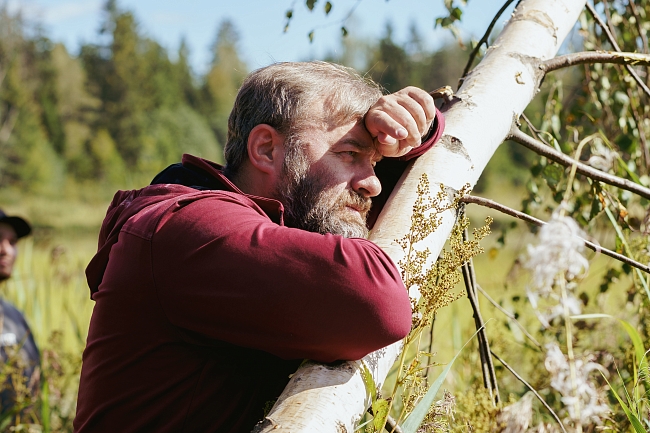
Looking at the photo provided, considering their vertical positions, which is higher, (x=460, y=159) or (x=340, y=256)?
(x=460, y=159)

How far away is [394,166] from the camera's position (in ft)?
6.32

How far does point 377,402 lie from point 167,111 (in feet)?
217

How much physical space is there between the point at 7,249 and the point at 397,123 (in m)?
5.33

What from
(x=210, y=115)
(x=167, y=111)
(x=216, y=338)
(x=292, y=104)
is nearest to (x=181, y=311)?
(x=216, y=338)

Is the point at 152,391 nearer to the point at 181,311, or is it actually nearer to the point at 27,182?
Answer: the point at 181,311

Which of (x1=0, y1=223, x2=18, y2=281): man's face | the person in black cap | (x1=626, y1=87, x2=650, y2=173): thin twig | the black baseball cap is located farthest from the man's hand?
the black baseball cap

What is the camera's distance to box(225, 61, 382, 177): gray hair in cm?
176

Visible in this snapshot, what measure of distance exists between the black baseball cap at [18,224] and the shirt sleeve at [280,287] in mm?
5425

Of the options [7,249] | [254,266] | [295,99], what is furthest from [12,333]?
[254,266]

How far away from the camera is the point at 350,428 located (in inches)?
49.9

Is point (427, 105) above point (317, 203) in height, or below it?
above

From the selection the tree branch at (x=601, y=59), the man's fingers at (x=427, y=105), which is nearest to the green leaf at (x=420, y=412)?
the man's fingers at (x=427, y=105)

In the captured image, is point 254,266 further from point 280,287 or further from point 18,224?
point 18,224

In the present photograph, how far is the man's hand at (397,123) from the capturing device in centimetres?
170
